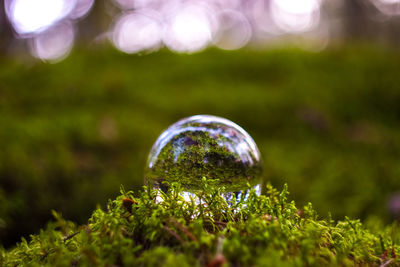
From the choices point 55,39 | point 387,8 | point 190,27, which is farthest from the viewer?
point 190,27

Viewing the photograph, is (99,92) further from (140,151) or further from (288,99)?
(288,99)

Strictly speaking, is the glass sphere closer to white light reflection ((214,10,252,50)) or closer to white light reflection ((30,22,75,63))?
white light reflection ((30,22,75,63))

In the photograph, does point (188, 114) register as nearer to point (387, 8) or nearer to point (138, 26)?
point (138, 26)

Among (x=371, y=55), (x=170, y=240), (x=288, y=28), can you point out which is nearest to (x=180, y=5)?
(x=288, y=28)

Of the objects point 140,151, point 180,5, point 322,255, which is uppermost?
point 180,5

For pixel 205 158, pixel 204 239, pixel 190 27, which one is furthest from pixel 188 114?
pixel 190 27

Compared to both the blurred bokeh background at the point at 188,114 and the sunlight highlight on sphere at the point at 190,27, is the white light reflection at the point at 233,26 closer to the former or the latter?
the sunlight highlight on sphere at the point at 190,27

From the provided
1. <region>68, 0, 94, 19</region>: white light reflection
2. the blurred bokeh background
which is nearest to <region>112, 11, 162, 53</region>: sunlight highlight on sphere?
<region>68, 0, 94, 19</region>: white light reflection
